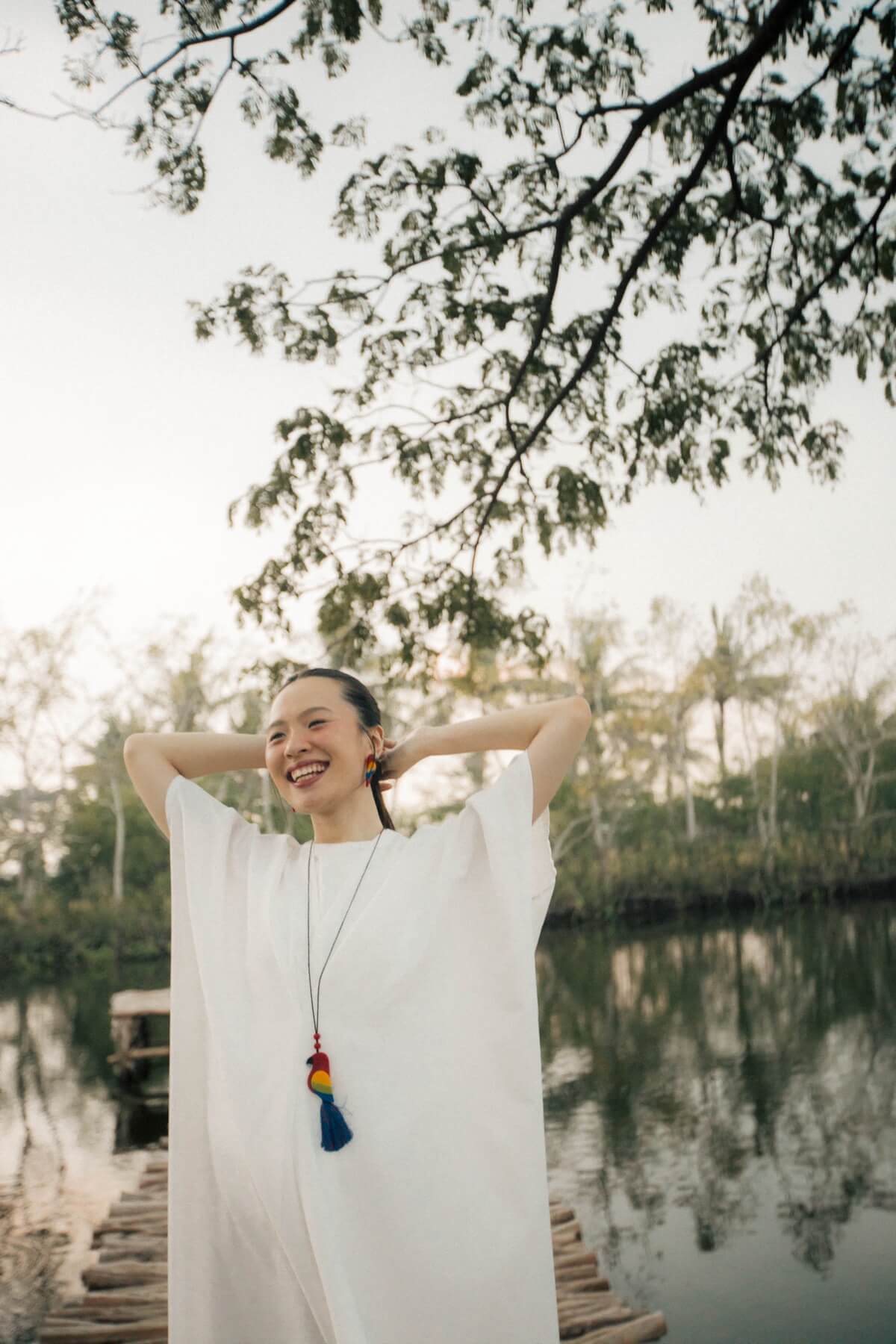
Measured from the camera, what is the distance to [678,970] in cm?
1515

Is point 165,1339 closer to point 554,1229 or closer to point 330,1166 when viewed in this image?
point 554,1229

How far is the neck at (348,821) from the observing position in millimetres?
1921

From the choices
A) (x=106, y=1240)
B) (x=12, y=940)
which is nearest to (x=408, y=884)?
(x=106, y=1240)

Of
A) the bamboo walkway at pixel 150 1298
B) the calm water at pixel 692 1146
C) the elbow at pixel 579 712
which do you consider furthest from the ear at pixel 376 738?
the calm water at pixel 692 1146

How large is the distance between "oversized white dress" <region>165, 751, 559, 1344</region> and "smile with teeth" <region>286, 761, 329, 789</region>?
128 millimetres

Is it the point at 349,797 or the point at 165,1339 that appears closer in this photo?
the point at 349,797

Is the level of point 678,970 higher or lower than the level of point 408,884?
lower

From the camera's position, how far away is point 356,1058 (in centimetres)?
168

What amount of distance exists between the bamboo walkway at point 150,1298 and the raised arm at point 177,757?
238 centimetres

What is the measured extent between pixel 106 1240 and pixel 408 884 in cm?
364

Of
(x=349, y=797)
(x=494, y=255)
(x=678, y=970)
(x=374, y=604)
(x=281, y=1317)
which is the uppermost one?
(x=494, y=255)

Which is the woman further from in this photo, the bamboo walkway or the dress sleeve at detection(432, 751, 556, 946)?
the bamboo walkway

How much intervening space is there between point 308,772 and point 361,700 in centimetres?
19

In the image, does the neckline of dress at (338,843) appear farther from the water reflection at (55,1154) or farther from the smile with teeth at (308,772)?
the water reflection at (55,1154)
